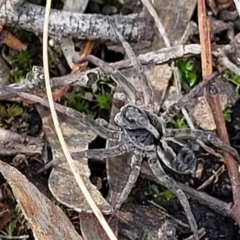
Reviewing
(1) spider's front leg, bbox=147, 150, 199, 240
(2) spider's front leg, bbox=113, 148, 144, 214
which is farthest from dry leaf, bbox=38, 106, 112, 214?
(1) spider's front leg, bbox=147, 150, 199, 240

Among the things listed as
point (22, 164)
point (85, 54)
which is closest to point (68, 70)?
point (85, 54)

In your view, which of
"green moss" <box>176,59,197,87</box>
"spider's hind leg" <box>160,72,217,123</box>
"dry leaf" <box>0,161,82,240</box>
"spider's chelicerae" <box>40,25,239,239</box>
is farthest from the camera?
"green moss" <box>176,59,197,87</box>

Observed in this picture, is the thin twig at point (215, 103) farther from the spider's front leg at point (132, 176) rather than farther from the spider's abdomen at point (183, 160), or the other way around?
the spider's front leg at point (132, 176)

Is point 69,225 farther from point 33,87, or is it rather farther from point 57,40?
point 57,40

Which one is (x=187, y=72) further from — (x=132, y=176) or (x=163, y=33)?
(x=132, y=176)

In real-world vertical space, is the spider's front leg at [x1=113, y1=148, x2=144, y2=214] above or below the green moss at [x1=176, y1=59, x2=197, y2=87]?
below

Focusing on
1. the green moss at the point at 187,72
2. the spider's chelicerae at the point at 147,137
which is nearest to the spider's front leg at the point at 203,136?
the spider's chelicerae at the point at 147,137

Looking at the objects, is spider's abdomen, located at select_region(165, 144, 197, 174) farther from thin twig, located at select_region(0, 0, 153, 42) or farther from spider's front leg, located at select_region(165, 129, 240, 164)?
thin twig, located at select_region(0, 0, 153, 42)
